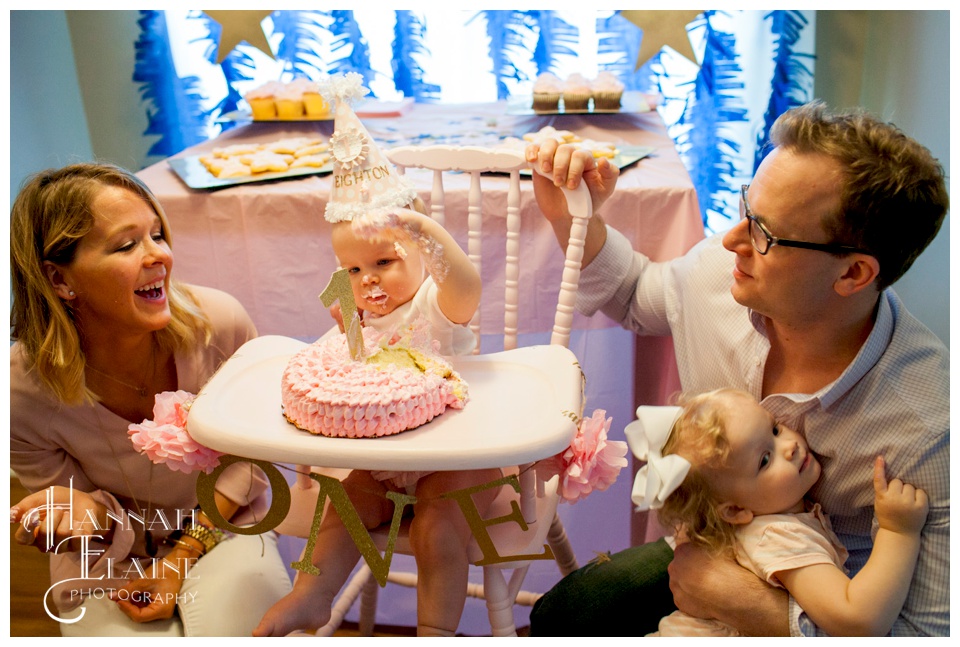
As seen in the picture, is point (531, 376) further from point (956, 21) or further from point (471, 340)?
point (956, 21)

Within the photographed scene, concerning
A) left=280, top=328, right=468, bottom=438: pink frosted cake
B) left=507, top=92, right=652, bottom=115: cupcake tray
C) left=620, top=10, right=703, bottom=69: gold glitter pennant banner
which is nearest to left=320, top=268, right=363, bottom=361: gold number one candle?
left=280, top=328, right=468, bottom=438: pink frosted cake

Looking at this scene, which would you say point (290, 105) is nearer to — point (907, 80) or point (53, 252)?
point (53, 252)

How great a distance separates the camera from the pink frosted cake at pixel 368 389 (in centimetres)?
96

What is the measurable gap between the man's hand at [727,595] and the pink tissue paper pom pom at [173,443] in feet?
2.14

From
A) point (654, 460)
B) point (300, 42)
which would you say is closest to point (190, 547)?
point (654, 460)

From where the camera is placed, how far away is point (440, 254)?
1.04 m

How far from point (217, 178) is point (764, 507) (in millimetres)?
1180

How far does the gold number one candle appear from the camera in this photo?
961 millimetres

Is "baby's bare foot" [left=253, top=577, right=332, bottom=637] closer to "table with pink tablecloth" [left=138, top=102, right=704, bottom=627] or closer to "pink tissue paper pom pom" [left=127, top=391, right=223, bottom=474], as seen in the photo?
"pink tissue paper pom pom" [left=127, top=391, right=223, bottom=474]

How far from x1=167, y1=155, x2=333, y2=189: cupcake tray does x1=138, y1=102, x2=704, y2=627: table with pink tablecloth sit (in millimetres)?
12

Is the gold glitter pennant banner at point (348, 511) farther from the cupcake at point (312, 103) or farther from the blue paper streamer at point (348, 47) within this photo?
the blue paper streamer at point (348, 47)

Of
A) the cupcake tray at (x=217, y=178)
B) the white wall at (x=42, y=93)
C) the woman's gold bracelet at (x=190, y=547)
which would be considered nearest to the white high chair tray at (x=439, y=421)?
the woman's gold bracelet at (x=190, y=547)

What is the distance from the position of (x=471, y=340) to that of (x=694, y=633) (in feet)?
1.67

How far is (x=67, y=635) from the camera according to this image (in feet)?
4.12
